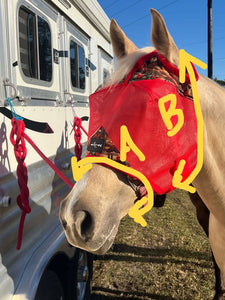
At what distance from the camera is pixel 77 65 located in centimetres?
277

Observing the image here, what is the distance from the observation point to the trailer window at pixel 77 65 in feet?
8.52

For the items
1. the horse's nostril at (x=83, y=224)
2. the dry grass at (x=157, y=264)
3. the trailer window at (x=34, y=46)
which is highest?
the trailer window at (x=34, y=46)

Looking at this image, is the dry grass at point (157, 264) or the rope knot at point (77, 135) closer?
the rope knot at point (77, 135)

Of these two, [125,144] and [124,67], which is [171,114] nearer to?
[125,144]

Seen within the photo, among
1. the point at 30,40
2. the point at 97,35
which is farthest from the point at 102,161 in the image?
the point at 97,35

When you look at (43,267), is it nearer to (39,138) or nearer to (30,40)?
(39,138)

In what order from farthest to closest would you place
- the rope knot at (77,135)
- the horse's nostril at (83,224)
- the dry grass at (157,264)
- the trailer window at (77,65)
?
the dry grass at (157,264) → the trailer window at (77,65) → the rope knot at (77,135) → the horse's nostril at (83,224)

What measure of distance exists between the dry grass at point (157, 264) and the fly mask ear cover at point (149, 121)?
92.9 inches

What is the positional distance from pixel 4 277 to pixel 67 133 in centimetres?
137

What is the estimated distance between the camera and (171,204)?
5539 mm

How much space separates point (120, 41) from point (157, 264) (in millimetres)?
3095

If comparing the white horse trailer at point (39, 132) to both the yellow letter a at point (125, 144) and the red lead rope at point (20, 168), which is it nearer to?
the red lead rope at point (20, 168)

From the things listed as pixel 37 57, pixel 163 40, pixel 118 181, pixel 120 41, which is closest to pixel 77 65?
pixel 37 57

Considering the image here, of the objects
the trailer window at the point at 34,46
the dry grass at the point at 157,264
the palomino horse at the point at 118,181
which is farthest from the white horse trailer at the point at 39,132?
the dry grass at the point at 157,264
